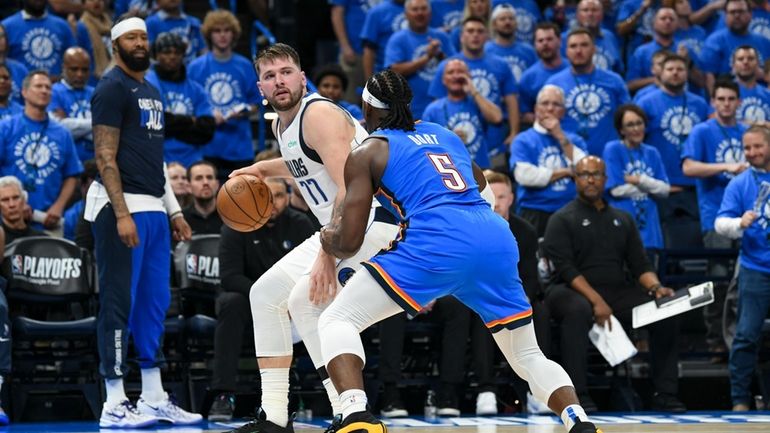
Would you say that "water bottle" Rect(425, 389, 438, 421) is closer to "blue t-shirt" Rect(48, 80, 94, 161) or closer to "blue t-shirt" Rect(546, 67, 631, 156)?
"blue t-shirt" Rect(546, 67, 631, 156)

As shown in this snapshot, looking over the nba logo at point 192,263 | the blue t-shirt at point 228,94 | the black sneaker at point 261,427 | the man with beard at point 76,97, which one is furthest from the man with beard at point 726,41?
the black sneaker at point 261,427

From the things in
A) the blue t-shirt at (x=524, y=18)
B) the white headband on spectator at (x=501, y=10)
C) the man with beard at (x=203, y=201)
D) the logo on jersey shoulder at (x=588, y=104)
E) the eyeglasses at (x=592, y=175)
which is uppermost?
the blue t-shirt at (x=524, y=18)

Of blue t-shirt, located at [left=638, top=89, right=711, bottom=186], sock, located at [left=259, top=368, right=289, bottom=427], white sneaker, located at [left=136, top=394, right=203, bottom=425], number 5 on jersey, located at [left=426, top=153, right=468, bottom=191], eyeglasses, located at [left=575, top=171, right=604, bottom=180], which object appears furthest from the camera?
blue t-shirt, located at [left=638, top=89, right=711, bottom=186]

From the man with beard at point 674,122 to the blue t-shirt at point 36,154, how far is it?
5107 mm

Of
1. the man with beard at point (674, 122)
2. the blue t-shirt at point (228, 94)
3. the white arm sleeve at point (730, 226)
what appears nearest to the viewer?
the white arm sleeve at point (730, 226)

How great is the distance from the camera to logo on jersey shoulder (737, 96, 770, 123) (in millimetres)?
11672

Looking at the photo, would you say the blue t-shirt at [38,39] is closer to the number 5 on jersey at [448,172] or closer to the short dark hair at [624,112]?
the short dark hair at [624,112]

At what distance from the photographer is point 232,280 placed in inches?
348

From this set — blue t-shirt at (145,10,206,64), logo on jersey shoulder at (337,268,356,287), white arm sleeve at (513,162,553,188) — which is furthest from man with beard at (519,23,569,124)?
logo on jersey shoulder at (337,268,356,287)

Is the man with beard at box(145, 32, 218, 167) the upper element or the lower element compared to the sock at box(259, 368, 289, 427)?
upper

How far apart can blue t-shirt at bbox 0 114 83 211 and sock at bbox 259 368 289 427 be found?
4.22 metres

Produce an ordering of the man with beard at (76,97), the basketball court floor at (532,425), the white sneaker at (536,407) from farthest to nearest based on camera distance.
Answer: the man with beard at (76,97), the white sneaker at (536,407), the basketball court floor at (532,425)

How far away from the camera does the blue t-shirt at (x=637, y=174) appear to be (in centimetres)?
1045

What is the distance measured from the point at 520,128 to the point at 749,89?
7.29 feet
